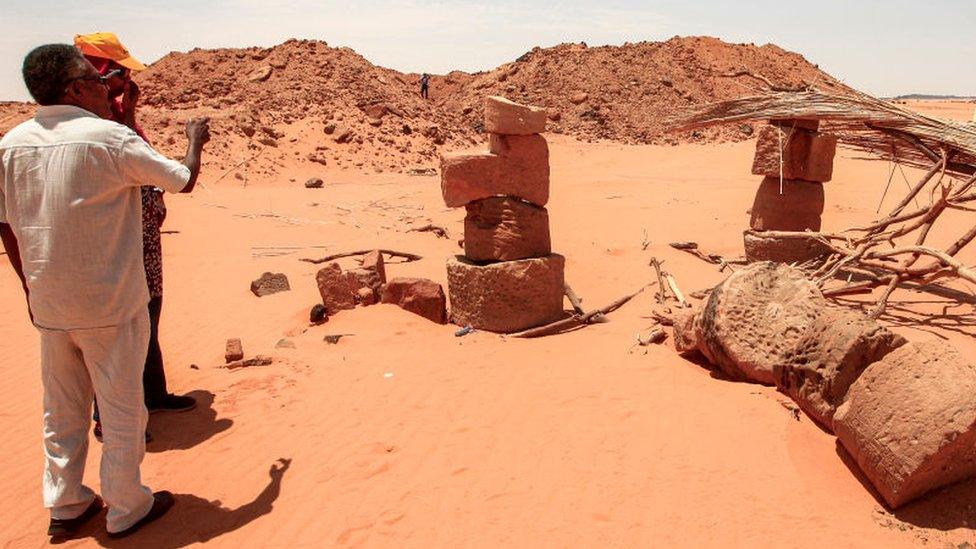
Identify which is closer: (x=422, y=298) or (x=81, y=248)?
(x=81, y=248)

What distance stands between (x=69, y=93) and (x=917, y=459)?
4.18 metres

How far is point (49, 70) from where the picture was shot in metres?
2.84

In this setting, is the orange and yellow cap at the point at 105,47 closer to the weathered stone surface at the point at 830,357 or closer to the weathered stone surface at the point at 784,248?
the weathered stone surface at the point at 830,357

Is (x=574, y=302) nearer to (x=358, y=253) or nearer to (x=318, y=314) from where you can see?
(x=318, y=314)

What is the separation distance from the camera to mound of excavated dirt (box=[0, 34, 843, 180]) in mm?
18531

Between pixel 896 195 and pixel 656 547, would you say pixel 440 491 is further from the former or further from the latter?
pixel 896 195

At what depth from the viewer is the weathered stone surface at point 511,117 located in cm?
574

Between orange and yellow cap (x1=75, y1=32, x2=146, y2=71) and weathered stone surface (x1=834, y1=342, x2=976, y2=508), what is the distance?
4.57 m

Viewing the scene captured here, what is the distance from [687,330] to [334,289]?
3.56 metres

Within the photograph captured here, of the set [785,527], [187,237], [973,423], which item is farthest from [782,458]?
[187,237]

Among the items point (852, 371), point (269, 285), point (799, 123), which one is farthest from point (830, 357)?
point (269, 285)

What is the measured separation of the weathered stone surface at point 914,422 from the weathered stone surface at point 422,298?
3832mm

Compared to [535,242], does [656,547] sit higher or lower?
lower

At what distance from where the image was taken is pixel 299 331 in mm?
6500
